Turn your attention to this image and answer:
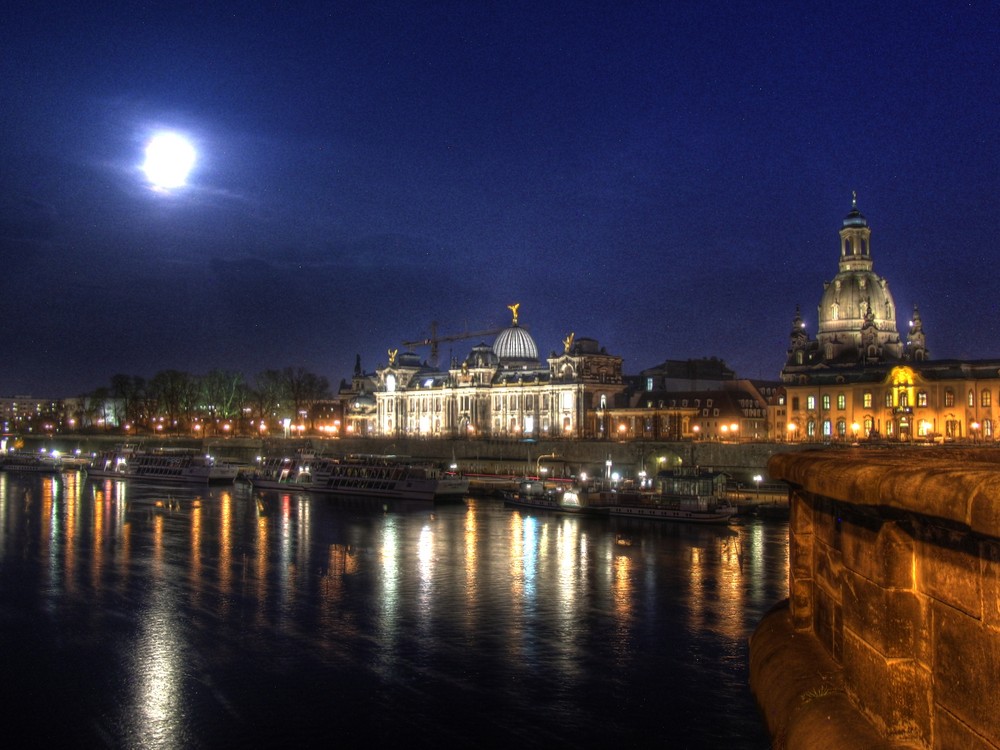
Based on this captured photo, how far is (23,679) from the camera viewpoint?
2808 centimetres

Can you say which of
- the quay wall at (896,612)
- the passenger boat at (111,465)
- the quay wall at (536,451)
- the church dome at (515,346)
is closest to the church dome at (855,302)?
the quay wall at (536,451)

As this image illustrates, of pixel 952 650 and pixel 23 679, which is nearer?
pixel 952 650

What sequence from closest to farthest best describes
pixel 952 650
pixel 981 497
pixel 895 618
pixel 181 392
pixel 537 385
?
pixel 981 497
pixel 952 650
pixel 895 618
pixel 537 385
pixel 181 392

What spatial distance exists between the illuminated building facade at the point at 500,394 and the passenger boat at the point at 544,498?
6355cm

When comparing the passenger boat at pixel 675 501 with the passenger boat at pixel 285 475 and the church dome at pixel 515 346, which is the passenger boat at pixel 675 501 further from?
the church dome at pixel 515 346

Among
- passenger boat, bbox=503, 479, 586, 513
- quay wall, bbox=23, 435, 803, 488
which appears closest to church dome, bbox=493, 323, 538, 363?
quay wall, bbox=23, 435, 803, 488

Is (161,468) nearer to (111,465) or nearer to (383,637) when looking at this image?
(111,465)

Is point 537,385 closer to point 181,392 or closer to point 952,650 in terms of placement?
point 181,392

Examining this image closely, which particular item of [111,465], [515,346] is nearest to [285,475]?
[111,465]

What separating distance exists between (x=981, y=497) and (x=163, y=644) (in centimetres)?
3093

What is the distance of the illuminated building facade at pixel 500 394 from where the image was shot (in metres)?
150

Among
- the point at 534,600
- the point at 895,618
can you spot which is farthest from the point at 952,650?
the point at 534,600

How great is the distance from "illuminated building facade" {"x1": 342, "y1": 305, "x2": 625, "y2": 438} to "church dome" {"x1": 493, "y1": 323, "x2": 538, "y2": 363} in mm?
192

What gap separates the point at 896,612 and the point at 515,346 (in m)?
179
